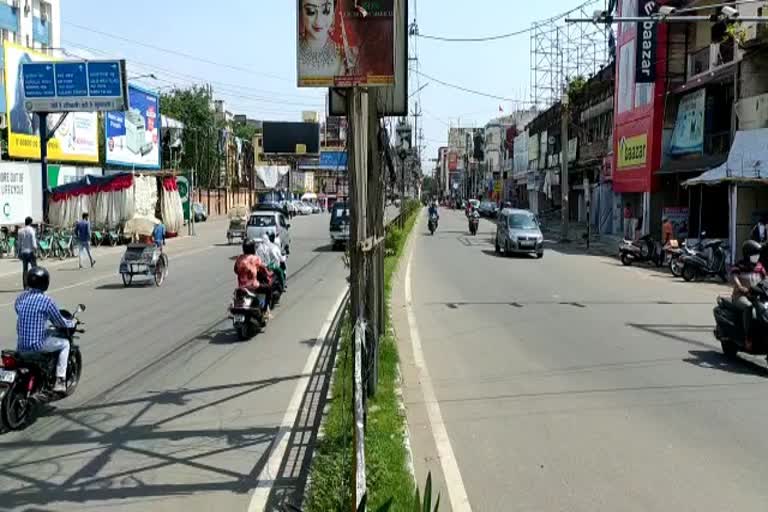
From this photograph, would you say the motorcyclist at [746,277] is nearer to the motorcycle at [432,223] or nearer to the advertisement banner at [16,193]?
the advertisement banner at [16,193]

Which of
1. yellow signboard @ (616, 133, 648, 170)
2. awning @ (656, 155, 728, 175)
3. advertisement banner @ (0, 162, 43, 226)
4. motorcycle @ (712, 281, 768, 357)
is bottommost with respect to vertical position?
motorcycle @ (712, 281, 768, 357)

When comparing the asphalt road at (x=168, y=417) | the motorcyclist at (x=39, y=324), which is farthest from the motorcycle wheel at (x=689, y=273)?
the motorcyclist at (x=39, y=324)

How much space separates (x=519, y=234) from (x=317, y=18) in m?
23.0

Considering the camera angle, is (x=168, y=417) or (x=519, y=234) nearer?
(x=168, y=417)

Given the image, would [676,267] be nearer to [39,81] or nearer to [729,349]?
[729,349]

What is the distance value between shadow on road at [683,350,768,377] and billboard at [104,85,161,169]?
34979mm

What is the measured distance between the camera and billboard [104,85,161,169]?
41.9m

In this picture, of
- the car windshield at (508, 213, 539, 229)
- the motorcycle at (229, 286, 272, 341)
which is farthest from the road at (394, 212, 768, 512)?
the car windshield at (508, 213, 539, 229)

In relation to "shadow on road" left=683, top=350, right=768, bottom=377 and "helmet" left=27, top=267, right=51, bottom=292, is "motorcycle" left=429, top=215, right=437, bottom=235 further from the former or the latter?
"helmet" left=27, top=267, right=51, bottom=292

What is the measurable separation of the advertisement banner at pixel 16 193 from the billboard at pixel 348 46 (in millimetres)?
26365

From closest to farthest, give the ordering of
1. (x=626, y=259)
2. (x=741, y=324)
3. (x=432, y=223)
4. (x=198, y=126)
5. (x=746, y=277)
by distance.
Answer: (x=741, y=324), (x=746, y=277), (x=626, y=259), (x=432, y=223), (x=198, y=126)

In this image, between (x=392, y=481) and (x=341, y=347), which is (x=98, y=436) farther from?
(x=341, y=347)

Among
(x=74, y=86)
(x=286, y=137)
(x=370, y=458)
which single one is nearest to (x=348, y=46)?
(x=370, y=458)

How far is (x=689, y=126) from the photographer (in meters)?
30.0
